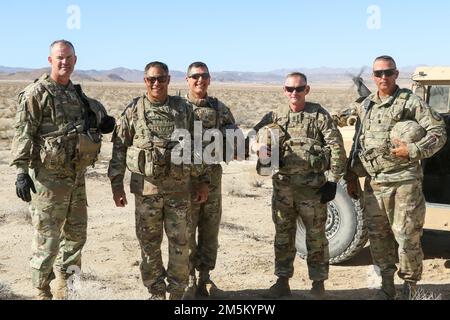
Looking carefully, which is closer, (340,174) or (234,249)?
(340,174)

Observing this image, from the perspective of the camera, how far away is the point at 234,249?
7.09 meters

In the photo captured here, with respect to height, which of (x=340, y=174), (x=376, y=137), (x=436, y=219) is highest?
(x=376, y=137)

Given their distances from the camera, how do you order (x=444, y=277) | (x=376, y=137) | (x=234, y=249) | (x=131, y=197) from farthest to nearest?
(x=131, y=197) < (x=234, y=249) < (x=444, y=277) < (x=376, y=137)

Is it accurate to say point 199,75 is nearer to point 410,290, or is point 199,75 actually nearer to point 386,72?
point 386,72

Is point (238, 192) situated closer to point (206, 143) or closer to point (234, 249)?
point (234, 249)

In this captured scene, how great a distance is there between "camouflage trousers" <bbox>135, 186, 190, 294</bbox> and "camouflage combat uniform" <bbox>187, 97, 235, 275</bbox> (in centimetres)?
42

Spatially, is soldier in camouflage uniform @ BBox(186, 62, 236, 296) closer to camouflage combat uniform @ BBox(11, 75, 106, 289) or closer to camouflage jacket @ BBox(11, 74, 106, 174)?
camouflage combat uniform @ BBox(11, 75, 106, 289)

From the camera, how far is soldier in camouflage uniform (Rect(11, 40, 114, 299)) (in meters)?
4.46


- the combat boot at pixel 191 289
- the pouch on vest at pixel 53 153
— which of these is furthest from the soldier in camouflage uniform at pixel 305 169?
the pouch on vest at pixel 53 153

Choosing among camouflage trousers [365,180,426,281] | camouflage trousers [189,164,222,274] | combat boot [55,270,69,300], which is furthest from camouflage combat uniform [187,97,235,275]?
camouflage trousers [365,180,426,281]

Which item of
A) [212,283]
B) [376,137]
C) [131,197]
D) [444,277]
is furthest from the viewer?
[131,197]

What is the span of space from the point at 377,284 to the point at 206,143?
7.41 ft

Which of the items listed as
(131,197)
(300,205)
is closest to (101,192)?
(131,197)

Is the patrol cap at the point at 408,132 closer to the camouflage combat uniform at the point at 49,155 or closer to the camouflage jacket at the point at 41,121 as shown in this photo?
the camouflage combat uniform at the point at 49,155
